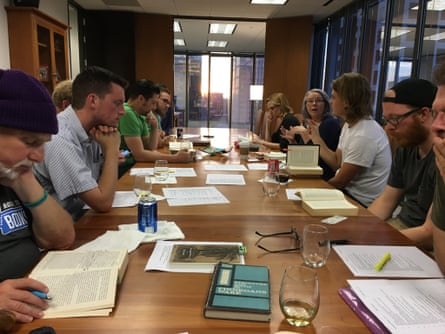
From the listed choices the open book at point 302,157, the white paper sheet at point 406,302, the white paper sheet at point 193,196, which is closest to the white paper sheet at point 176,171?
the white paper sheet at point 193,196

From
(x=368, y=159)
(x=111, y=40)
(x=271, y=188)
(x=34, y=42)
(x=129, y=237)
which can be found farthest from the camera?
(x=111, y=40)

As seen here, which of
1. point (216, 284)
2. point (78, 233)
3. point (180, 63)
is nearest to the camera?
point (216, 284)

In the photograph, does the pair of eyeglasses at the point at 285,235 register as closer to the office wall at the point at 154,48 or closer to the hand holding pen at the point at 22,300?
the hand holding pen at the point at 22,300

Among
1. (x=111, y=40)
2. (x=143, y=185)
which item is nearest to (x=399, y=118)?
(x=143, y=185)

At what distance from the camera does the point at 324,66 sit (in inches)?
301

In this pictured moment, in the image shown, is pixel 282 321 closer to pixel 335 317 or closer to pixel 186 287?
pixel 335 317

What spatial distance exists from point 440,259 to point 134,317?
959mm

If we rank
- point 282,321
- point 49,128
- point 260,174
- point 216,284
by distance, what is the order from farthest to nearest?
point 260,174 → point 49,128 → point 216,284 → point 282,321

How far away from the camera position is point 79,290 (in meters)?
0.95

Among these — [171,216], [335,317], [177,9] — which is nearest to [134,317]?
[335,317]

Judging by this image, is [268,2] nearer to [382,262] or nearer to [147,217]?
[147,217]

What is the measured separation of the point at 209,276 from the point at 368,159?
172cm

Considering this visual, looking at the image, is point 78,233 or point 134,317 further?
point 78,233

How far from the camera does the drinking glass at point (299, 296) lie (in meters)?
0.88
